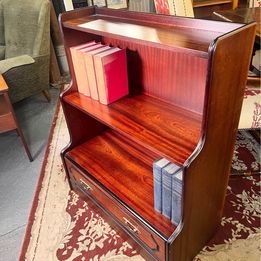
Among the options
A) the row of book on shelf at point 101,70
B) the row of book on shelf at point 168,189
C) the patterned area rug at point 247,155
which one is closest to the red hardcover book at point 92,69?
the row of book on shelf at point 101,70

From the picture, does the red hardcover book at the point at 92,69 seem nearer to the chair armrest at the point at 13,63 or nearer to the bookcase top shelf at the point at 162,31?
the bookcase top shelf at the point at 162,31

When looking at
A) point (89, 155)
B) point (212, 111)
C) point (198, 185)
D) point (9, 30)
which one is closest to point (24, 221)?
point (89, 155)

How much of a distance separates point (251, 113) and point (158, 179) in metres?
0.72

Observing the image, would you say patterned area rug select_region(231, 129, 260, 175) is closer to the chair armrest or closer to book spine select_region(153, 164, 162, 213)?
book spine select_region(153, 164, 162, 213)

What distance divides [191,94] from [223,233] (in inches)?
29.9

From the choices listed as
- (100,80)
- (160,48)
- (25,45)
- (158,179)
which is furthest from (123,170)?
(25,45)

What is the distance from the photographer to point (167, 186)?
983mm

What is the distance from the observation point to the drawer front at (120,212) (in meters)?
1.03

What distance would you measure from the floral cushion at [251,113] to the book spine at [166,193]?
2.20 feet

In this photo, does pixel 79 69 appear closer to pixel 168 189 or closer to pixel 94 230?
pixel 168 189

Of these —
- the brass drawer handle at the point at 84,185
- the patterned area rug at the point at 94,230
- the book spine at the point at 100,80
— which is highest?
the book spine at the point at 100,80

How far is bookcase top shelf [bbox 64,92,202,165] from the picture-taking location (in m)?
0.88

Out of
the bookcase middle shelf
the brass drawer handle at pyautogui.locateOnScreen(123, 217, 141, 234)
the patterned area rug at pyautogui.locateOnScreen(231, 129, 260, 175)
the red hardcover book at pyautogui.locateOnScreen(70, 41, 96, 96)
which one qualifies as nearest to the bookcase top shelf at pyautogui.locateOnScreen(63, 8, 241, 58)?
the red hardcover book at pyautogui.locateOnScreen(70, 41, 96, 96)

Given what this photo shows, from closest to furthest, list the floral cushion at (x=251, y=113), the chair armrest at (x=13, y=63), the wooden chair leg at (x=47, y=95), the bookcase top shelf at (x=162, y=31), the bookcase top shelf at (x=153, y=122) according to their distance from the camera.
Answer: the bookcase top shelf at (x=162, y=31), the bookcase top shelf at (x=153, y=122), the floral cushion at (x=251, y=113), the chair armrest at (x=13, y=63), the wooden chair leg at (x=47, y=95)
